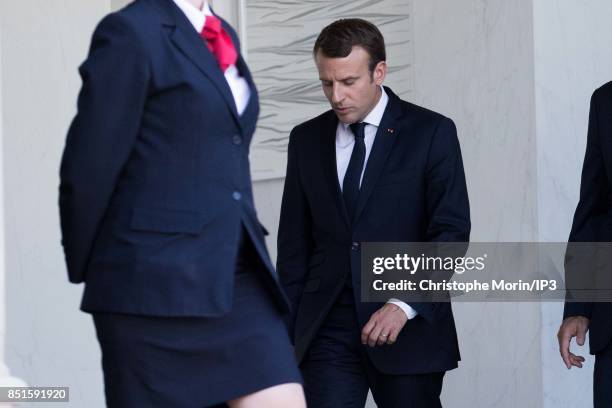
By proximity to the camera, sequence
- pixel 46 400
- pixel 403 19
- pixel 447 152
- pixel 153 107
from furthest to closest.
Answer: pixel 403 19
pixel 46 400
pixel 447 152
pixel 153 107

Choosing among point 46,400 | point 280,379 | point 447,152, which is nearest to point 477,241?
point 447,152

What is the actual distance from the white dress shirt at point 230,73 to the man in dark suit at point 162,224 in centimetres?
7

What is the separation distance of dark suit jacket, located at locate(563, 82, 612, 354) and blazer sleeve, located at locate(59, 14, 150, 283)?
198 cm

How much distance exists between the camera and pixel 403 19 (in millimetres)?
6969

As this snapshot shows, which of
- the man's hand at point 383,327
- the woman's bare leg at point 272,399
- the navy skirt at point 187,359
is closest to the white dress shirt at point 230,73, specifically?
the navy skirt at point 187,359

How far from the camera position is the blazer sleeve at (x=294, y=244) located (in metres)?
5.13

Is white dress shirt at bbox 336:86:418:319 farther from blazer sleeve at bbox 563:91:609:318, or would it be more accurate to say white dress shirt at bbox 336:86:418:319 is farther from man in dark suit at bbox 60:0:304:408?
man in dark suit at bbox 60:0:304:408

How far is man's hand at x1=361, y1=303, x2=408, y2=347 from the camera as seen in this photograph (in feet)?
15.3

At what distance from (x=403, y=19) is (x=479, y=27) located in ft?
1.91

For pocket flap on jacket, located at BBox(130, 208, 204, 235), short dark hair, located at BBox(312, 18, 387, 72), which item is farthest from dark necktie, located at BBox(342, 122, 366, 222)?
pocket flap on jacket, located at BBox(130, 208, 204, 235)

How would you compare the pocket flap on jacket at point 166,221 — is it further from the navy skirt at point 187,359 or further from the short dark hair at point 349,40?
the short dark hair at point 349,40

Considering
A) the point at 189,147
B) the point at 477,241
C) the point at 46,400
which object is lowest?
the point at 46,400

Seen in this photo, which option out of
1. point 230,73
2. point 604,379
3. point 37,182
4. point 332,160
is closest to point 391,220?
point 332,160

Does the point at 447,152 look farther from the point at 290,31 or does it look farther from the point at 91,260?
the point at 290,31
